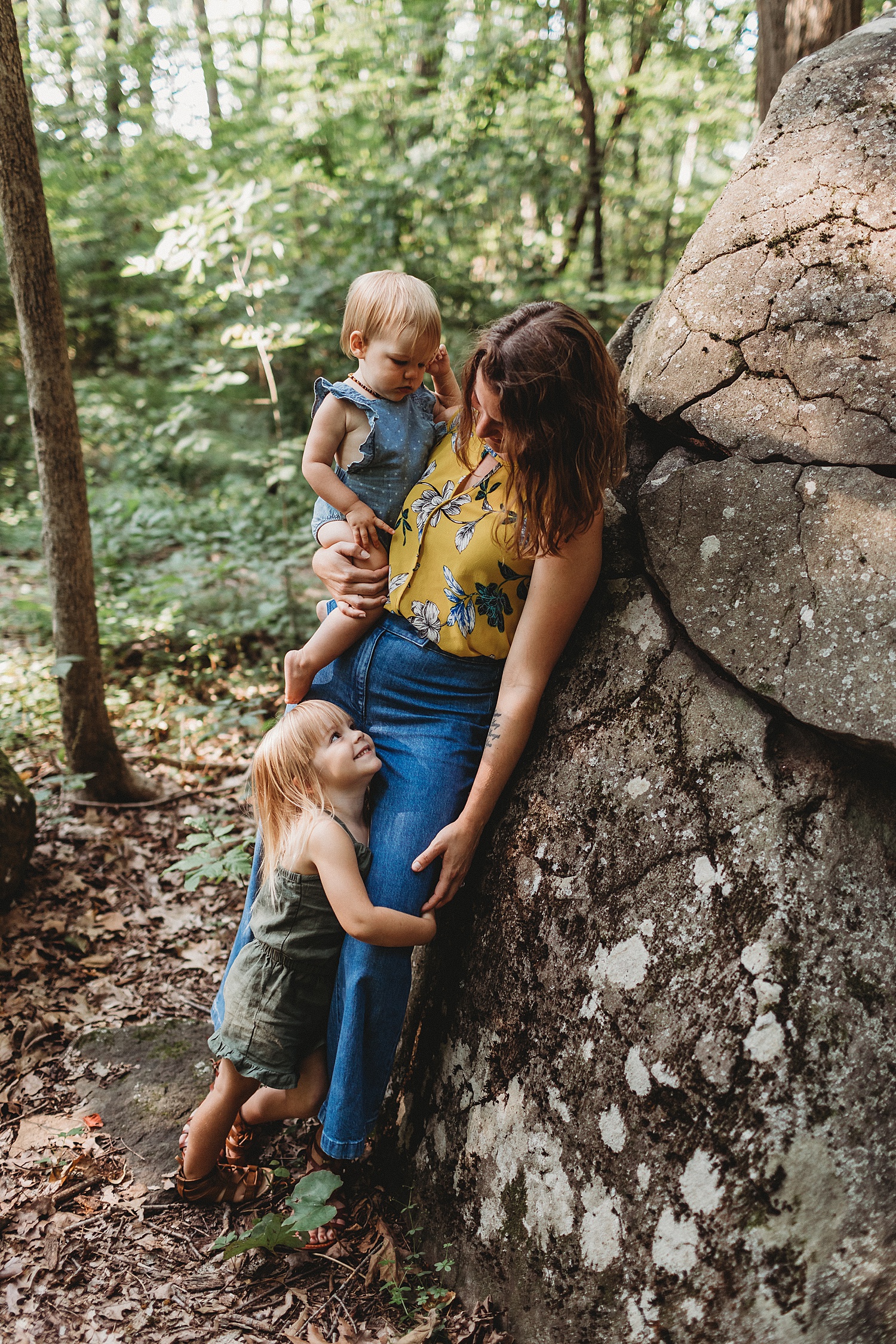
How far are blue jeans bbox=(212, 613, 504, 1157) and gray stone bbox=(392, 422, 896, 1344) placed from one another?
0.18 metres

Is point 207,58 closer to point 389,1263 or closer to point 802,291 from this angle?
point 802,291

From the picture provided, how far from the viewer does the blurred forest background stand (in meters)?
5.02

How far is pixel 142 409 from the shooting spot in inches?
368

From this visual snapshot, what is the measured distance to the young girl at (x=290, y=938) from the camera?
2.12 metres

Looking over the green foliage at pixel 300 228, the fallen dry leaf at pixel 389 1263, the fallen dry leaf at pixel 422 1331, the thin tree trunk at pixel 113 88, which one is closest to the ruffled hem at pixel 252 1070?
the fallen dry leaf at pixel 389 1263

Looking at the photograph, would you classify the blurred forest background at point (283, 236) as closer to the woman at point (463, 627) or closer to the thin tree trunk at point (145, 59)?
the thin tree trunk at point (145, 59)

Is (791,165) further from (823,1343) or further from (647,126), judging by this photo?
(647,126)

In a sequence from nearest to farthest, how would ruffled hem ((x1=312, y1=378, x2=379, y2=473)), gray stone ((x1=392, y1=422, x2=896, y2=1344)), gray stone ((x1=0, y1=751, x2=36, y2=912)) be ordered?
gray stone ((x1=392, y1=422, x2=896, y2=1344))
ruffled hem ((x1=312, y1=378, x2=379, y2=473))
gray stone ((x1=0, y1=751, x2=36, y2=912))

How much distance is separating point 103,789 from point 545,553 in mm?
2998

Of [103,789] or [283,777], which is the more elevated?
[283,777]

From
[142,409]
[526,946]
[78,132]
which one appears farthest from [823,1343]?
[78,132]

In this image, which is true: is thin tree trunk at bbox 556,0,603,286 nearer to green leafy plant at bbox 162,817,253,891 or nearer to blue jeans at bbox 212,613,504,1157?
green leafy plant at bbox 162,817,253,891

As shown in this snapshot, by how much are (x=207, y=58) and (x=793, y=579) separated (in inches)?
Answer: 363

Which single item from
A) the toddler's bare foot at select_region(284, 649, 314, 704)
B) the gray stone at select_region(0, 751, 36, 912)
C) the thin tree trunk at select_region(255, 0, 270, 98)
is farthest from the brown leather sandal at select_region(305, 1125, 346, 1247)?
the thin tree trunk at select_region(255, 0, 270, 98)
